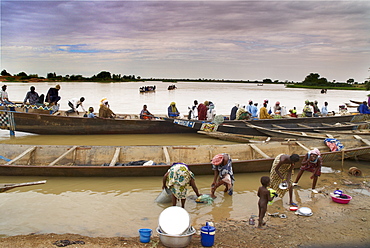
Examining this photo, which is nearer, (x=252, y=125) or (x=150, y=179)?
(x=150, y=179)

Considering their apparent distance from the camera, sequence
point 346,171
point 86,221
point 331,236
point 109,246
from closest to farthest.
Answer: point 109,246 < point 331,236 < point 86,221 < point 346,171

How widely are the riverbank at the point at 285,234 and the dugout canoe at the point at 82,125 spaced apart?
731 centimetres

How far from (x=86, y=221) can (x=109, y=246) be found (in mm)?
1092

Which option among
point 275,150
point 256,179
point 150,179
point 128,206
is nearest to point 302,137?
point 275,150

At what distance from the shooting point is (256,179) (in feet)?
22.4

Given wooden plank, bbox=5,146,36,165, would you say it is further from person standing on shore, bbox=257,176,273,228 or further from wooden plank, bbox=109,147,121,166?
person standing on shore, bbox=257,176,273,228

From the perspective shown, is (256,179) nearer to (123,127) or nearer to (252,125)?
(252,125)

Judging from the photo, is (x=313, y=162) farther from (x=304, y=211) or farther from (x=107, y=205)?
(x=107, y=205)

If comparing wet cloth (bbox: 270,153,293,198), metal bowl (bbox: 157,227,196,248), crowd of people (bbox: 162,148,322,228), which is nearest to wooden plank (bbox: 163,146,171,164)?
crowd of people (bbox: 162,148,322,228)

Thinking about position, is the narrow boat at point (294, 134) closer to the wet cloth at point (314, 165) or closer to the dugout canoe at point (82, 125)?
the dugout canoe at point (82, 125)

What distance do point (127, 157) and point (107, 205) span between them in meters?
2.02

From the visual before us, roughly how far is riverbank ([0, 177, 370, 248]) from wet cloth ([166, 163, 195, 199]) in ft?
2.03

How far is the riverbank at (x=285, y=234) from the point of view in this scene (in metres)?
4.03

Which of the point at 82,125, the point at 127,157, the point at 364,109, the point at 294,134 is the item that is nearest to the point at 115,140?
the point at 82,125
